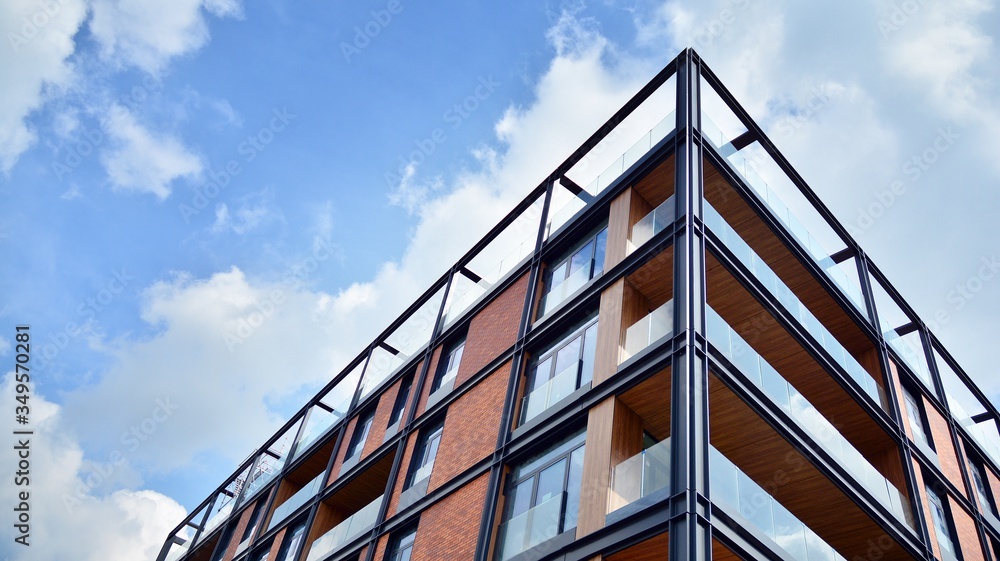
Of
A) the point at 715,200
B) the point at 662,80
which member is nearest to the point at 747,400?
the point at 715,200

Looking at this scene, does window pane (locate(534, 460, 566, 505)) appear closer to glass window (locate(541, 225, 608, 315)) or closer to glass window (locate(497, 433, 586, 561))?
glass window (locate(497, 433, 586, 561))

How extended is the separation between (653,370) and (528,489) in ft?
11.5

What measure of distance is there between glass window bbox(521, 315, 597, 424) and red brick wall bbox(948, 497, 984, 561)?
1037 centimetres

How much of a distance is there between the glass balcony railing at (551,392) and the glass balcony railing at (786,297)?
4.18 m

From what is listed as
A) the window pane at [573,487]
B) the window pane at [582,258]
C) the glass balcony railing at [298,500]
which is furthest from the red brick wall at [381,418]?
the window pane at [573,487]

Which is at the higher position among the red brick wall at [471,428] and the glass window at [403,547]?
the red brick wall at [471,428]

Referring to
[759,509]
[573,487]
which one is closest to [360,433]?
[573,487]

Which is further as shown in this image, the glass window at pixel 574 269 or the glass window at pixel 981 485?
the glass window at pixel 981 485

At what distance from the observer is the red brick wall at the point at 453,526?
1420 centimetres

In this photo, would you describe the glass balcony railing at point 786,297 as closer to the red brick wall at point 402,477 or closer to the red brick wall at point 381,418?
the red brick wall at point 402,477

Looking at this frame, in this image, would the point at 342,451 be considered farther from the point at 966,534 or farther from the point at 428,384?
the point at 966,534

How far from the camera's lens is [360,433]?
24.7 m

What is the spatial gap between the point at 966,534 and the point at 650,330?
11185 mm

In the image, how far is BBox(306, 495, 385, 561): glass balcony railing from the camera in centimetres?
1827
